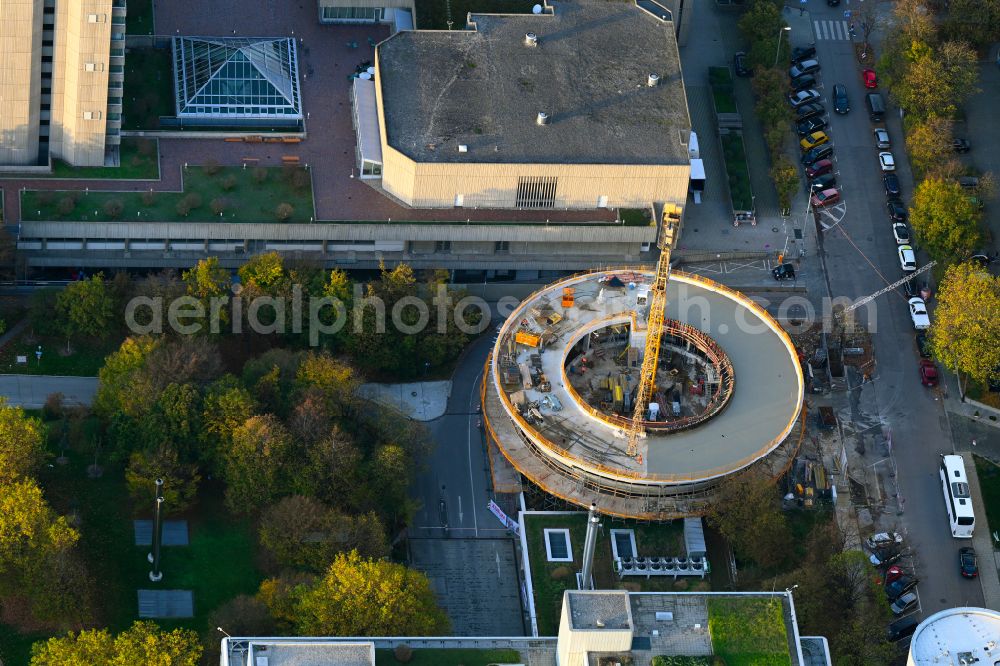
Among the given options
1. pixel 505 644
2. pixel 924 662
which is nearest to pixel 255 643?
pixel 505 644

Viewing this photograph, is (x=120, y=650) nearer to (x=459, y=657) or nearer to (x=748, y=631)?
(x=459, y=657)

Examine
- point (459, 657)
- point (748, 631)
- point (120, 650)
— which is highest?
point (120, 650)

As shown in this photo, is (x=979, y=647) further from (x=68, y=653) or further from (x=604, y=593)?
(x=68, y=653)

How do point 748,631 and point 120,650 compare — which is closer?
point 120,650

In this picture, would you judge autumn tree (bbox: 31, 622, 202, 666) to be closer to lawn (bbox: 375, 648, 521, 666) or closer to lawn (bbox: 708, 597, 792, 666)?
lawn (bbox: 375, 648, 521, 666)

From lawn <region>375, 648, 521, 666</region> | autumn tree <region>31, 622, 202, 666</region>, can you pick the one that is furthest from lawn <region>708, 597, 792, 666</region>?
autumn tree <region>31, 622, 202, 666</region>

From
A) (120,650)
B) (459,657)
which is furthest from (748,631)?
(120,650)

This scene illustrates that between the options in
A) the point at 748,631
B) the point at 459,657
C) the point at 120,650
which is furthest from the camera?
the point at 459,657

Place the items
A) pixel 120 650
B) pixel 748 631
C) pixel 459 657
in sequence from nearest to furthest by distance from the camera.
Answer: pixel 120 650 < pixel 748 631 < pixel 459 657
